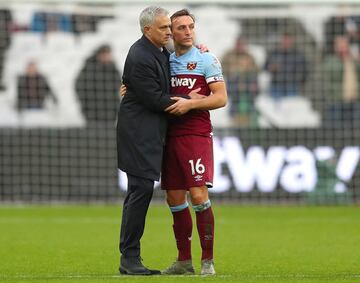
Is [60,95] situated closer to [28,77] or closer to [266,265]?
[28,77]

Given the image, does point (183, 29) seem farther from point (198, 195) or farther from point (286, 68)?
point (286, 68)

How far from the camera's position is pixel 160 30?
391 inches

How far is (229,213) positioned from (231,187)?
1.29m

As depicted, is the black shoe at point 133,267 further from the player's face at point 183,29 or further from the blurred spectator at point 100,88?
the blurred spectator at point 100,88

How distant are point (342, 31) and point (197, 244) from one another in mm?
9235

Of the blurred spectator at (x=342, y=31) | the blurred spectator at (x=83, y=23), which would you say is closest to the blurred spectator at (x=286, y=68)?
the blurred spectator at (x=342, y=31)

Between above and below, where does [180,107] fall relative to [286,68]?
below

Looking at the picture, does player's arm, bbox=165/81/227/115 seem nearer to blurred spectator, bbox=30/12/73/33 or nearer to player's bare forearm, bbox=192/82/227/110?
player's bare forearm, bbox=192/82/227/110

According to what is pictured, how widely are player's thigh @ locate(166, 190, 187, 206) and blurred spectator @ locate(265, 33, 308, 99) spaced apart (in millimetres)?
11298

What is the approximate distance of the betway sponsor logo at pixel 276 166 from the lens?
1909 centimetres

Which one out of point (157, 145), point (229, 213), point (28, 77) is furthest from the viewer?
point (28, 77)

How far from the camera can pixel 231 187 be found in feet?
63.1

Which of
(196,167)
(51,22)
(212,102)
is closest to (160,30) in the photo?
(212,102)

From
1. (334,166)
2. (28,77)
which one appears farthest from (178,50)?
(28,77)
